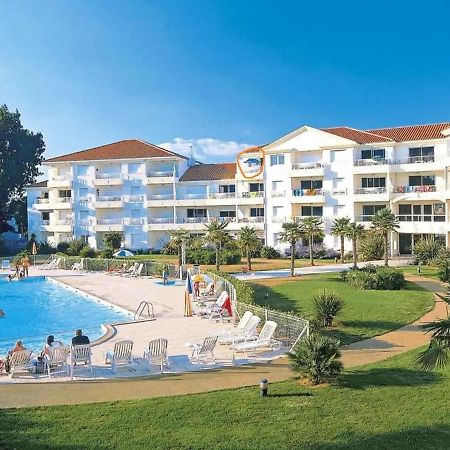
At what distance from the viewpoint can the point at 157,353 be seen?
14055mm

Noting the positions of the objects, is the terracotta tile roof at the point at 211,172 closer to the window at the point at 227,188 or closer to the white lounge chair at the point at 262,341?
the window at the point at 227,188

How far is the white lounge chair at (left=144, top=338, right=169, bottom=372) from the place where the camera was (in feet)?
45.9

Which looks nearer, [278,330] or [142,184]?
[278,330]

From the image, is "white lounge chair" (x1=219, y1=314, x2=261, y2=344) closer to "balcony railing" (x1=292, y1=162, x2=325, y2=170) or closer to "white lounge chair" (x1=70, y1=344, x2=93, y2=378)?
"white lounge chair" (x1=70, y1=344, x2=93, y2=378)

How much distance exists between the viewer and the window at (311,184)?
51.2m

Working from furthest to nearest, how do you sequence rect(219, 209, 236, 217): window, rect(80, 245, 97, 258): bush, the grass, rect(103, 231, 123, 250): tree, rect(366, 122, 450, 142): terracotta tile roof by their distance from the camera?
rect(219, 209, 236, 217): window, rect(103, 231, 123, 250): tree, rect(80, 245, 97, 258): bush, rect(366, 122, 450, 142): terracotta tile roof, the grass

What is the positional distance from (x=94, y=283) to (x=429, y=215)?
1116 inches

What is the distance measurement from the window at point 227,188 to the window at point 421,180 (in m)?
18.2

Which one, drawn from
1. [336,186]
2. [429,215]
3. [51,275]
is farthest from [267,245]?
[51,275]

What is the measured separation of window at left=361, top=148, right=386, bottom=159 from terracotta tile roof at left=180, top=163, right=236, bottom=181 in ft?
46.2

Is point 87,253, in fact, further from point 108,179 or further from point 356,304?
A: point 356,304

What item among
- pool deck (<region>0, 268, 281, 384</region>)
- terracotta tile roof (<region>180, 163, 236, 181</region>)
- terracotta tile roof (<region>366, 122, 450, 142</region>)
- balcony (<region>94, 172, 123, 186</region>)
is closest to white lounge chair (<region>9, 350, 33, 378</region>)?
pool deck (<region>0, 268, 281, 384</region>)

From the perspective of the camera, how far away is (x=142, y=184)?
57781mm

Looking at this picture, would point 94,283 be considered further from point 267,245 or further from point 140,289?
point 267,245
